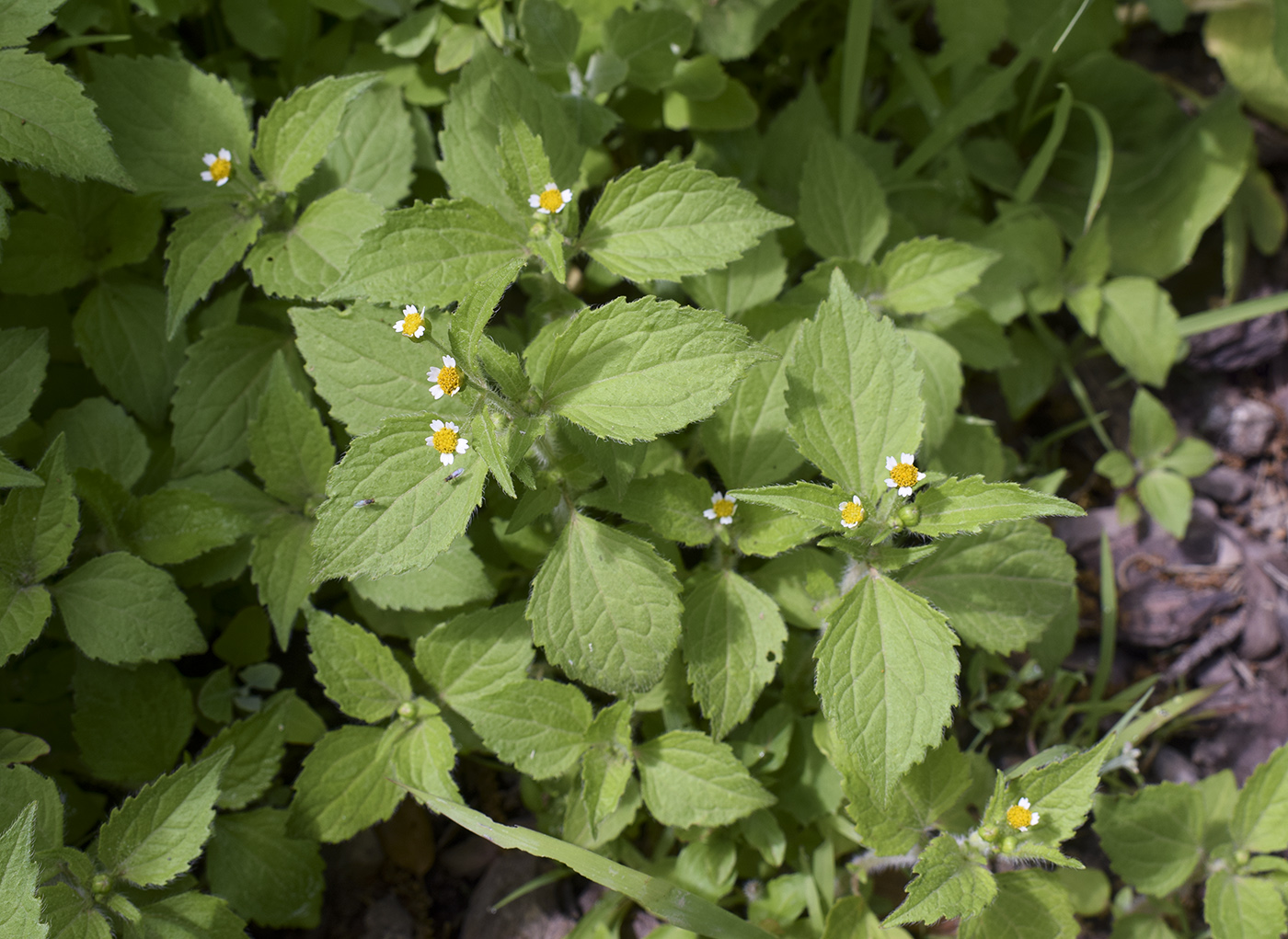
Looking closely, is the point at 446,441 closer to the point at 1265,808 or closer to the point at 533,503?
the point at 533,503

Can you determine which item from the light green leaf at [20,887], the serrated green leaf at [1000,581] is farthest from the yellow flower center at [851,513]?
the light green leaf at [20,887]

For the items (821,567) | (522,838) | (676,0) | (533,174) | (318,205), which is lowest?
(522,838)

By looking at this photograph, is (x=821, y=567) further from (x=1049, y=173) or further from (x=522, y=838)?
(x=1049, y=173)

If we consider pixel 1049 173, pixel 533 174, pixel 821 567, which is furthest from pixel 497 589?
pixel 1049 173

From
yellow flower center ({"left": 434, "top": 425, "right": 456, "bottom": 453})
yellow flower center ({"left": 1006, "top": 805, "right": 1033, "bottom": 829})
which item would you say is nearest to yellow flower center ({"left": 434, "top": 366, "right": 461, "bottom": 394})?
yellow flower center ({"left": 434, "top": 425, "right": 456, "bottom": 453})

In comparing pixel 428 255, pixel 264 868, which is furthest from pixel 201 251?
pixel 264 868
